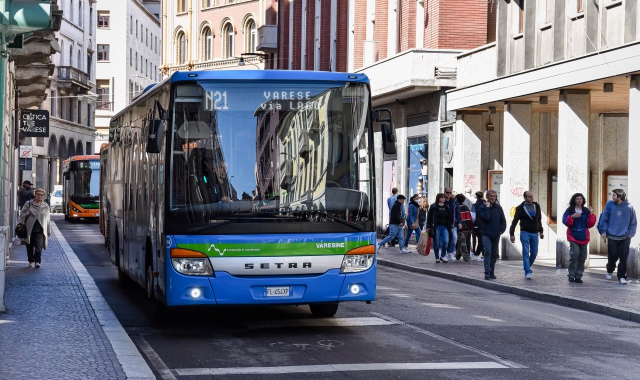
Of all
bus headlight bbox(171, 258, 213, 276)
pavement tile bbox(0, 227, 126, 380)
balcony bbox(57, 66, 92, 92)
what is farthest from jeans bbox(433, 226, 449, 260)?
balcony bbox(57, 66, 92, 92)

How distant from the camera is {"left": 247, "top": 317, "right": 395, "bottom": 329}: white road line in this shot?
42.1 feet

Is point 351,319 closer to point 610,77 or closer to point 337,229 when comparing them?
point 337,229

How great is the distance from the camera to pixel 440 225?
25.7 m

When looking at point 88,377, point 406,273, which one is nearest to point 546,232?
point 406,273

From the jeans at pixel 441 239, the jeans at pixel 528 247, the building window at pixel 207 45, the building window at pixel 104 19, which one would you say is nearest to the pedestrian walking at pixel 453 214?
the jeans at pixel 441 239

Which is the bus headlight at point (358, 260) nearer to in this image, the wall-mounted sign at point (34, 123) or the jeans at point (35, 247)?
the jeans at point (35, 247)

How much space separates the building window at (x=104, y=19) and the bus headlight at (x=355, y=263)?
304ft

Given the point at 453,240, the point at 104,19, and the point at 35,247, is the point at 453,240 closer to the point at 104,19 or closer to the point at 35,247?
the point at 35,247

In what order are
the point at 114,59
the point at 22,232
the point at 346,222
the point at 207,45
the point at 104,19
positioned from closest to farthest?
the point at 346,222, the point at 22,232, the point at 207,45, the point at 104,19, the point at 114,59

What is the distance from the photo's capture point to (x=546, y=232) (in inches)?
1164

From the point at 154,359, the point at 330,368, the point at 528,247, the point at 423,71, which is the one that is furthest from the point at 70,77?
the point at 330,368

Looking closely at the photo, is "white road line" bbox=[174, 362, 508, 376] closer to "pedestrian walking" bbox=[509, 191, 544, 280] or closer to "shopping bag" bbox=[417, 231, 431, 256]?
"pedestrian walking" bbox=[509, 191, 544, 280]

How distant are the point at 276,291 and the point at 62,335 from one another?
2.21 metres

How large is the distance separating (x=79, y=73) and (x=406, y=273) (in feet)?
219
